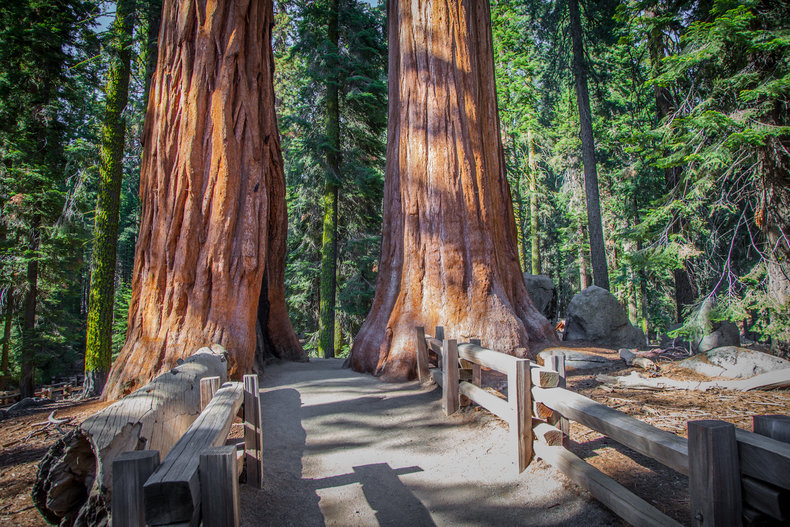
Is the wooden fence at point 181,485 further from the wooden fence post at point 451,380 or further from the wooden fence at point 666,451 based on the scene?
the wooden fence post at point 451,380

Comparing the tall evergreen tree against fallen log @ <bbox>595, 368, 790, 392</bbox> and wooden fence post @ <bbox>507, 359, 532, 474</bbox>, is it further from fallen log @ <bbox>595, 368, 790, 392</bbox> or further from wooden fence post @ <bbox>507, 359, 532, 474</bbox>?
fallen log @ <bbox>595, 368, 790, 392</bbox>

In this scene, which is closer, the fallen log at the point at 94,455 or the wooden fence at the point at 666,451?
the wooden fence at the point at 666,451

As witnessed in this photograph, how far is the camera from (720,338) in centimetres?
932

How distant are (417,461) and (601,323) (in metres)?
8.87

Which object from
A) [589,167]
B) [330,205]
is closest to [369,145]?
[330,205]

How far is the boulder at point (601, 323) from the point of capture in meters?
11.5

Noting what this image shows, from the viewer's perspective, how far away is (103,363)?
32.8 ft

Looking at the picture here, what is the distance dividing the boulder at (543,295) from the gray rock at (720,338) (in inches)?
170

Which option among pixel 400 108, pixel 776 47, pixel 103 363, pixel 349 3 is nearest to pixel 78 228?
pixel 103 363

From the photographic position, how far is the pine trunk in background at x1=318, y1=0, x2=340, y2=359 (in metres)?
15.0

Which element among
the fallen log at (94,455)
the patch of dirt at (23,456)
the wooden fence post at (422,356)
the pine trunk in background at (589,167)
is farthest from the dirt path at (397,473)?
the pine trunk in background at (589,167)

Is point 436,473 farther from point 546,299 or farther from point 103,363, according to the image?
point 546,299

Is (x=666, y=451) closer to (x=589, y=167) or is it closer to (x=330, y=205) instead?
(x=330, y=205)

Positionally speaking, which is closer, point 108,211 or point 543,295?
point 108,211
